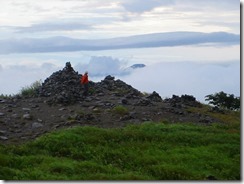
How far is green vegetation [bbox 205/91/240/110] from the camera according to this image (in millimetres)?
26672

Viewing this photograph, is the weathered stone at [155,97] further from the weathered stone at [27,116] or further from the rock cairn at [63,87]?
the weathered stone at [27,116]

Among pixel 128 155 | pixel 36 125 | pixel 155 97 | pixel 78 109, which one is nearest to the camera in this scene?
pixel 128 155

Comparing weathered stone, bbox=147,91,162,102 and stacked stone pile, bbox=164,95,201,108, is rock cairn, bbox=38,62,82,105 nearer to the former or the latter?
weathered stone, bbox=147,91,162,102

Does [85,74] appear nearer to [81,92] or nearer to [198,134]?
[81,92]

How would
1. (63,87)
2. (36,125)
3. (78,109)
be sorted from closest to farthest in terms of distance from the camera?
(36,125) < (78,109) < (63,87)

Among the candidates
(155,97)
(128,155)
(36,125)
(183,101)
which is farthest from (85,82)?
(128,155)

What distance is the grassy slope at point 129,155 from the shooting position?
44.2 ft

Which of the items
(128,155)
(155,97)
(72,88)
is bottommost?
(128,155)

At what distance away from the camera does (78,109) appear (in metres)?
20.9

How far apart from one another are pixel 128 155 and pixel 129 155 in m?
0.03

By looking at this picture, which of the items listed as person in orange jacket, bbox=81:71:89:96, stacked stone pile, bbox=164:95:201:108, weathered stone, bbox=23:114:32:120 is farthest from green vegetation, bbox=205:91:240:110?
weathered stone, bbox=23:114:32:120

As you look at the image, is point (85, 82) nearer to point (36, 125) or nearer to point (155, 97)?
point (155, 97)

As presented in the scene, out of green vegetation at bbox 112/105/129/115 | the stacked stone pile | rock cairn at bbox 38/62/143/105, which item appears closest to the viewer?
green vegetation at bbox 112/105/129/115

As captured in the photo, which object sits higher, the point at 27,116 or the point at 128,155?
the point at 27,116
